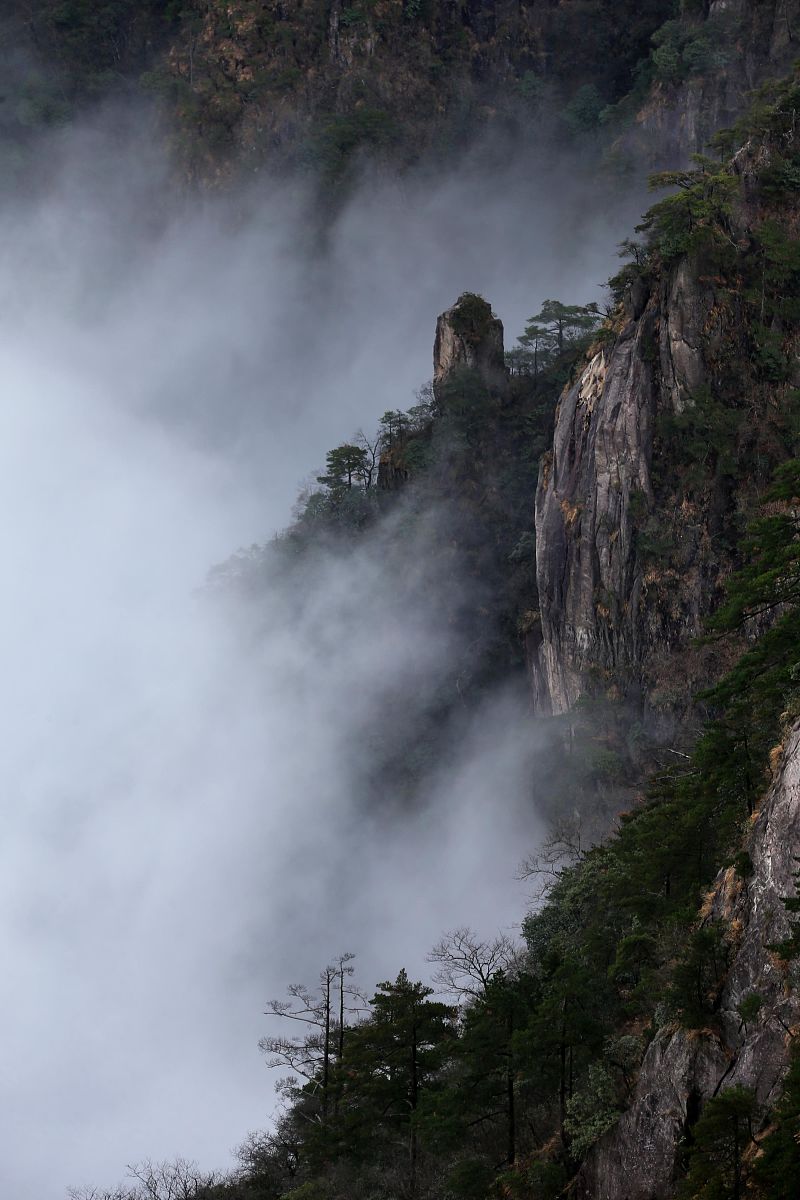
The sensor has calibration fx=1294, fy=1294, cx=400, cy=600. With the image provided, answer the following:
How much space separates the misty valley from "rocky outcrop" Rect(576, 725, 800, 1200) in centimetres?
12

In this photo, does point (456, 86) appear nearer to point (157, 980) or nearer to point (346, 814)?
point (346, 814)

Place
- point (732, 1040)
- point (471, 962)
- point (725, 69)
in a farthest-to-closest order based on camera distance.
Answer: point (725, 69) < point (471, 962) < point (732, 1040)

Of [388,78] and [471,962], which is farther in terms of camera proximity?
[388,78]

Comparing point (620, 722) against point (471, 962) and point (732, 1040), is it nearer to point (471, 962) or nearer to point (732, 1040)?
point (471, 962)

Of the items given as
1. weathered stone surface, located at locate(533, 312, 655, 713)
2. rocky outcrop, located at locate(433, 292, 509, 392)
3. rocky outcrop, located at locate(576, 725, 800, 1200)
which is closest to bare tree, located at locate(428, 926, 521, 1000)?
rocky outcrop, located at locate(576, 725, 800, 1200)

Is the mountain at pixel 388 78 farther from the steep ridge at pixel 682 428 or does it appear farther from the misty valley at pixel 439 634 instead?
the steep ridge at pixel 682 428

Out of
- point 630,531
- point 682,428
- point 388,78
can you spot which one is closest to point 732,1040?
point 630,531

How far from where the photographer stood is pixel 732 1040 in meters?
24.6


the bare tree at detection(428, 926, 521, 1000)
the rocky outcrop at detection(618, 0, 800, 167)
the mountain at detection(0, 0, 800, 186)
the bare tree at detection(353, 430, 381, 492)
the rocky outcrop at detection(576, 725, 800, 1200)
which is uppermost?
the mountain at detection(0, 0, 800, 186)

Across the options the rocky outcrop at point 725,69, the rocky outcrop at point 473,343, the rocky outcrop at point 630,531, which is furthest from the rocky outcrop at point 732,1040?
the rocky outcrop at point 725,69

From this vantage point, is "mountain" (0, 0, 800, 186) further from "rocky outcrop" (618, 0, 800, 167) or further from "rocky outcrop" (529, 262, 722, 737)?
"rocky outcrop" (529, 262, 722, 737)

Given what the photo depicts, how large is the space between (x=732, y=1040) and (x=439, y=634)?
222ft

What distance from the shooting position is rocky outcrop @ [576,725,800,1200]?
23.0m

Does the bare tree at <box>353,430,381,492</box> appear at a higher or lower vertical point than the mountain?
lower
